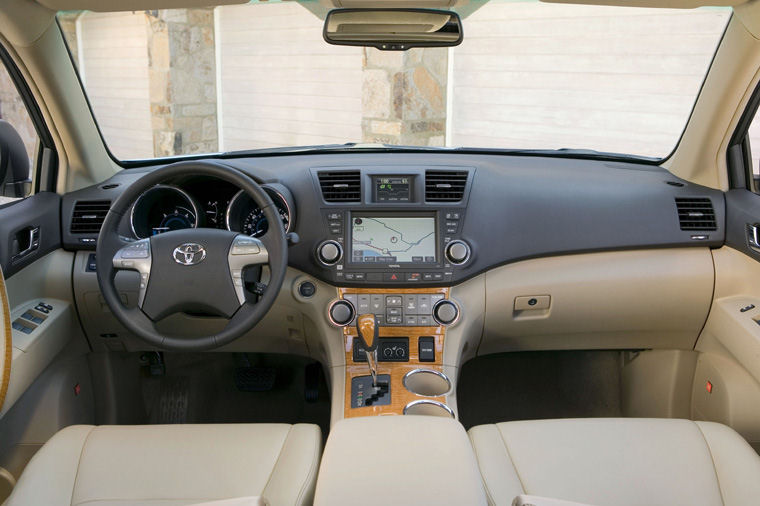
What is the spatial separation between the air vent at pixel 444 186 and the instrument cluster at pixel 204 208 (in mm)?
487

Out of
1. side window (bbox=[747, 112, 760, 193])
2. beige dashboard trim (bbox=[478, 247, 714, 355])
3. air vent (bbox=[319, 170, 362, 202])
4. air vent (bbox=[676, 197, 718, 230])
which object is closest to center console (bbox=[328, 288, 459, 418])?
beige dashboard trim (bbox=[478, 247, 714, 355])

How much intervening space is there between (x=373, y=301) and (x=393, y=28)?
2.93ft

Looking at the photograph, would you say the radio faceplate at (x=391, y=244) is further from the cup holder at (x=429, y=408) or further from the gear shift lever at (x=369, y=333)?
the cup holder at (x=429, y=408)

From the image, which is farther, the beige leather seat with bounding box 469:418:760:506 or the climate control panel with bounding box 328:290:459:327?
the climate control panel with bounding box 328:290:459:327

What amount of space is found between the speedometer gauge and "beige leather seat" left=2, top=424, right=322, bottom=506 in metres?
0.78

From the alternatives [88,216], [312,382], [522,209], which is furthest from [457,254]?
[88,216]

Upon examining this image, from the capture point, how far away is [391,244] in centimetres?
235

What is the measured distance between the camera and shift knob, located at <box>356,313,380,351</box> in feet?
6.83

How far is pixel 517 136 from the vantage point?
6.40m

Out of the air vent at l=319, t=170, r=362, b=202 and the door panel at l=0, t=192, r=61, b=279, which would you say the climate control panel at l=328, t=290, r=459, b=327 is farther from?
the door panel at l=0, t=192, r=61, b=279

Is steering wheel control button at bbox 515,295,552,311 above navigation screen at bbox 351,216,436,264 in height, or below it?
below

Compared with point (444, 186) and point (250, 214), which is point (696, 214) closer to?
point (444, 186)

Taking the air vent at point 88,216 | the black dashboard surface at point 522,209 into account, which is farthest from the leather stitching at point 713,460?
the air vent at point 88,216

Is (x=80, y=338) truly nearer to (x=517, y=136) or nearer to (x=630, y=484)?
(x=630, y=484)
